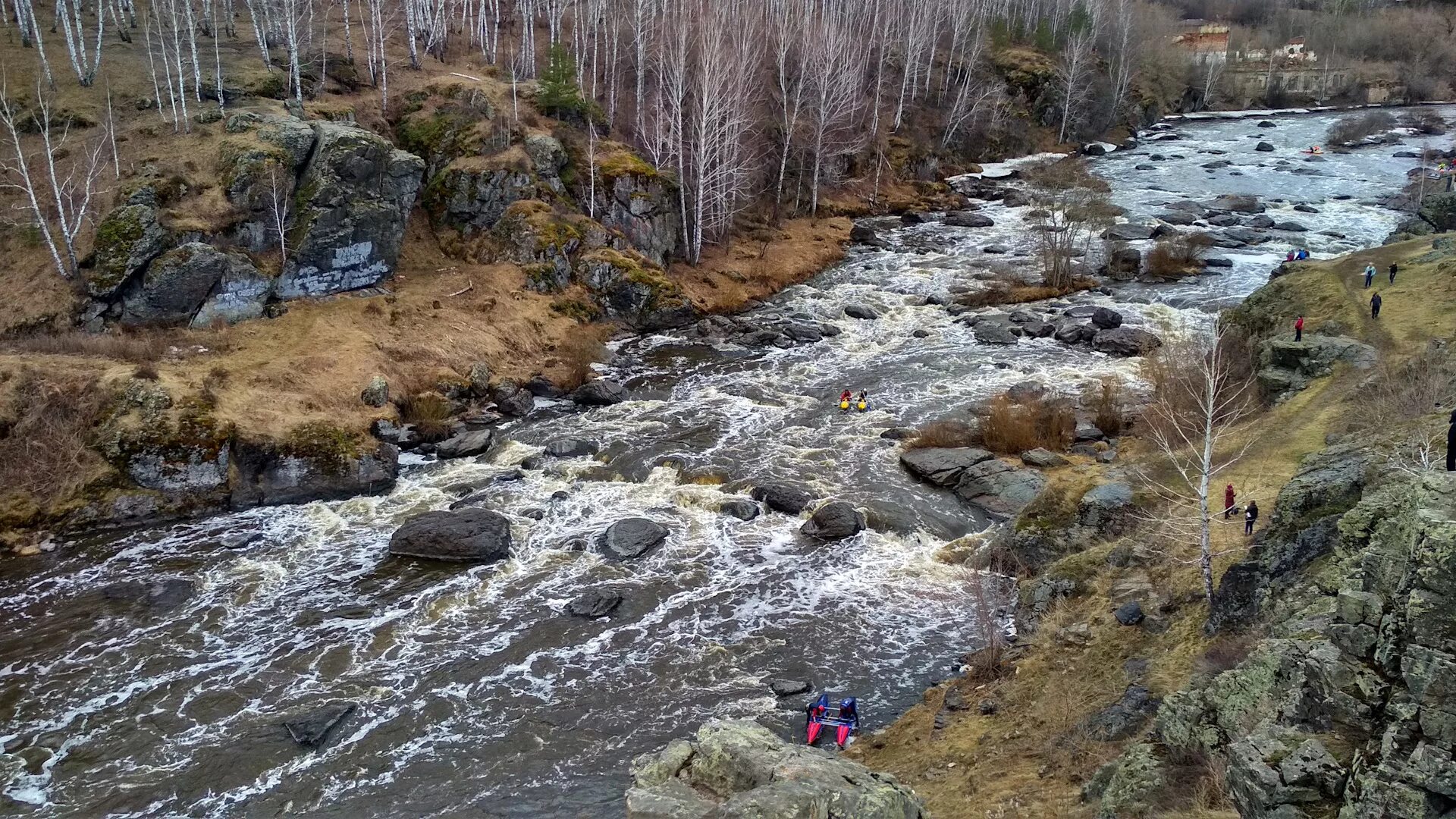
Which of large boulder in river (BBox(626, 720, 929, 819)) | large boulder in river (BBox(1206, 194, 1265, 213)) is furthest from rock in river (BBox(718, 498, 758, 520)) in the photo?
large boulder in river (BBox(1206, 194, 1265, 213))

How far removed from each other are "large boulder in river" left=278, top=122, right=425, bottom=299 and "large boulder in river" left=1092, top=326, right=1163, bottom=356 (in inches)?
1157

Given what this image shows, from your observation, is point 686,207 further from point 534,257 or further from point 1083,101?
point 1083,101

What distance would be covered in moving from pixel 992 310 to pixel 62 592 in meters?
35.3

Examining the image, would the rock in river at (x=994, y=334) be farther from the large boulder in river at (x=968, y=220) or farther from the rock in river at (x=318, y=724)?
the rock in river at (x=318, y=724)

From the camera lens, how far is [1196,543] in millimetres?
16891

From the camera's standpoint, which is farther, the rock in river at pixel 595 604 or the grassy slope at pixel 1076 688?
the rock in river at pixel 595 604

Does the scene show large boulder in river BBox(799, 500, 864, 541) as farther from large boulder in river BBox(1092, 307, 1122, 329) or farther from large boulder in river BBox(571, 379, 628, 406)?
large boulder in river BBox(1092, 307, 1122, 329)

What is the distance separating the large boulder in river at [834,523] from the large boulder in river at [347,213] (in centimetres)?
2268

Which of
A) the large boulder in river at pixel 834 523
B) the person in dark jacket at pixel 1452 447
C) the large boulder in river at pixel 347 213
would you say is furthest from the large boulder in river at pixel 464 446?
the person in dark jacket at pixel 1452 447

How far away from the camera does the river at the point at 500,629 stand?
15.8 meters

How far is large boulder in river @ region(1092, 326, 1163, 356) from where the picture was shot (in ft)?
114

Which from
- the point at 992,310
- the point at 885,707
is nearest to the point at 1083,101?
the point at 992,310

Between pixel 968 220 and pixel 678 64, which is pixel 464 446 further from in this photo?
pixel 968 220

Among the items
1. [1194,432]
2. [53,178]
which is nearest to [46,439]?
[53,178]
